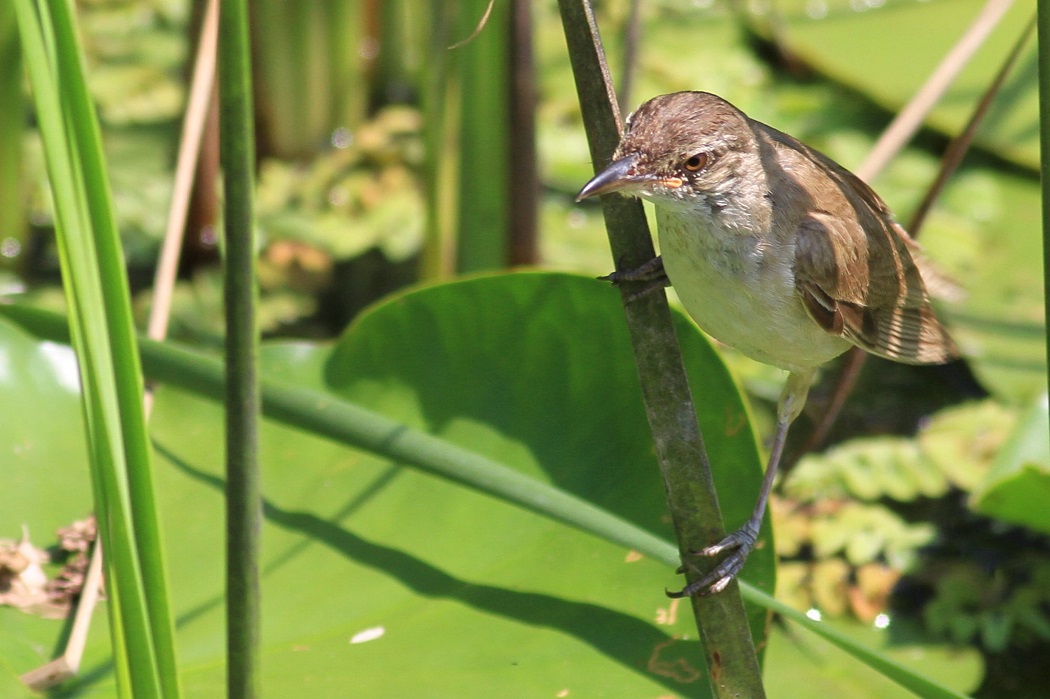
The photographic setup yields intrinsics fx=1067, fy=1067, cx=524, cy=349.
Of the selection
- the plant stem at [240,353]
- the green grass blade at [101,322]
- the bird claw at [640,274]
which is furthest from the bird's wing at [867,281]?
the green grass blade at [101,322]

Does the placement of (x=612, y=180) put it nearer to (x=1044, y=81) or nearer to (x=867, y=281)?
(x=1044, y=81)

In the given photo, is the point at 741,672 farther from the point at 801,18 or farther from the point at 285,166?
the point at 801,18

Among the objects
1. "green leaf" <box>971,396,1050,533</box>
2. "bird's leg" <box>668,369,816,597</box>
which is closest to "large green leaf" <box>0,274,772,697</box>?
"bird's leg" <box>668,369,816,597</box>

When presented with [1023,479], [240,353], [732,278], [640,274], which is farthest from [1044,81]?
[1023,479]

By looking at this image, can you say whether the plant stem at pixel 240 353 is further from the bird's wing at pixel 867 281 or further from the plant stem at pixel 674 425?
the bird's wing at pixel 867 281

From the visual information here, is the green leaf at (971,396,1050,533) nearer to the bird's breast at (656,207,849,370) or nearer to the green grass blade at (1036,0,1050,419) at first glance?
the bird's breast at (656,207,849,370)
